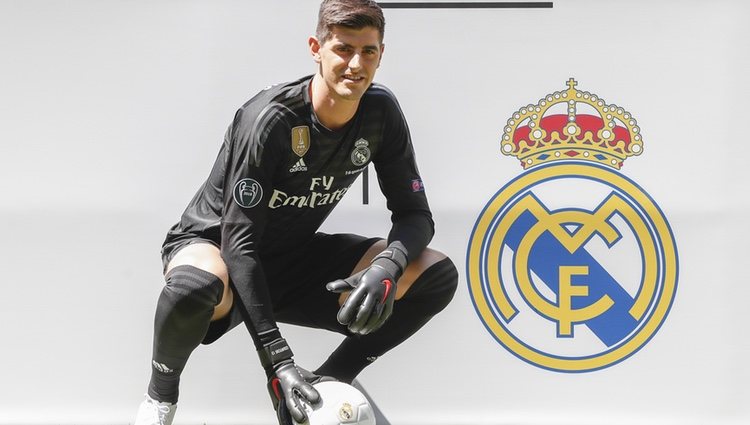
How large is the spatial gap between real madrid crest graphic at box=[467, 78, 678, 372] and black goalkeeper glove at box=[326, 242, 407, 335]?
601 millimetres

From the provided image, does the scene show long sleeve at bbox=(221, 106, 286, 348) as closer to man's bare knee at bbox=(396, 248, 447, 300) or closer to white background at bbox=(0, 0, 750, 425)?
man's bare knee at bbox=(396, 248, 447, 300)

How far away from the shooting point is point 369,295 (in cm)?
219

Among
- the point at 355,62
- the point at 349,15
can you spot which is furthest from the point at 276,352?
the point at 349,15

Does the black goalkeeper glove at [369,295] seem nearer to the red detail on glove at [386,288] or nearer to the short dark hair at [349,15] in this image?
the red detail on glove at [386,288]

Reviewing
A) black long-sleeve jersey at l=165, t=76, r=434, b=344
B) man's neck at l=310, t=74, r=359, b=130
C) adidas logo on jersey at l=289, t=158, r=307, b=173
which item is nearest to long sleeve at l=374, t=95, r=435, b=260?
black long-sleeve jersey at l=165, t=76, r=434, b=344

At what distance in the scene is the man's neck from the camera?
89.9 inches

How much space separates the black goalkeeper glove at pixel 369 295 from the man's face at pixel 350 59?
43 centimetres

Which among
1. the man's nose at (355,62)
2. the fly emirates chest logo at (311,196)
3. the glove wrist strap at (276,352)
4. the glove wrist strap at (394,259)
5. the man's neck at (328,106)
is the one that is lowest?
the glove wrist strap at (276,352)

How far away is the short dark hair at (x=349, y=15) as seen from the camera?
2.20 m

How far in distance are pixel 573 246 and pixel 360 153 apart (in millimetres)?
799

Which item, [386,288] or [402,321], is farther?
[402,321]

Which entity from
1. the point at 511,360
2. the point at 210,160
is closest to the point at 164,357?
the point at 210,160

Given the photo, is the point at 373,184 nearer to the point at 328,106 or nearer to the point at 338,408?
the point at 328,106

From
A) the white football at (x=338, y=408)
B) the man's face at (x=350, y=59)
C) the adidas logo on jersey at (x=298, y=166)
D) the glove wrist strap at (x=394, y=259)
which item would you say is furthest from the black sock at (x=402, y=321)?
the man's face at (x=350, y=59)
